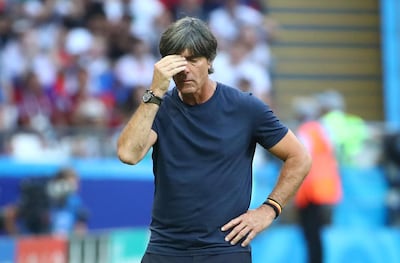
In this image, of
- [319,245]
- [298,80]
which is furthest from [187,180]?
[298,80]

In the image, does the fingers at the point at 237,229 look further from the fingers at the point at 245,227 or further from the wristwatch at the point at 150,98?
the wristwatch at the point at 150,98

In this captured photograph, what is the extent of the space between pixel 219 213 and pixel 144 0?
36.8 ft

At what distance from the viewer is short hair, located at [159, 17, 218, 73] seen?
212 inches

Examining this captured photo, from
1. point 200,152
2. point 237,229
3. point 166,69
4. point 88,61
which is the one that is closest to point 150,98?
point 166,69

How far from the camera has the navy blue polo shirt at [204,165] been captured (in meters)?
5.52

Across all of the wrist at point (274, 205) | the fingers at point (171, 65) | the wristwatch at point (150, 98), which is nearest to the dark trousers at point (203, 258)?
the wrist at point (274, 205)

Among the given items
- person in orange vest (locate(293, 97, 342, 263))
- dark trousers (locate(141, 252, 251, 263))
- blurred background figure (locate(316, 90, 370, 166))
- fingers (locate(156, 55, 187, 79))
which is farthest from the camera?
blurred background figure (locate(316, 90, 370, 166))

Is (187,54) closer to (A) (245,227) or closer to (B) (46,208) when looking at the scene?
(A) (245,227)

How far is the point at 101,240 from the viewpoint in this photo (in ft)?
34.0

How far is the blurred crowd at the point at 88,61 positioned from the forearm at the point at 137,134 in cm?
771

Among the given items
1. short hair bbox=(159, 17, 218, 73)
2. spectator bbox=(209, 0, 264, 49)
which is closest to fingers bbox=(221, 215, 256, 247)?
short hair bbox=(159, 17, 218, 73)

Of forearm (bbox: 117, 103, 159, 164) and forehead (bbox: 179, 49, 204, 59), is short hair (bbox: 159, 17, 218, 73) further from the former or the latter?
forearm (bbox: 117, 103, 159, 164)

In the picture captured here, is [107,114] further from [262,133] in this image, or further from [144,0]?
[262,133]

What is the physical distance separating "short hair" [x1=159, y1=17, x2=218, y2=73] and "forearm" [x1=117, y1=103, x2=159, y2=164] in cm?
29
